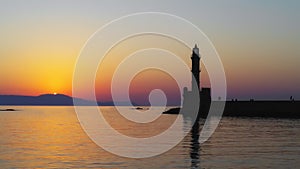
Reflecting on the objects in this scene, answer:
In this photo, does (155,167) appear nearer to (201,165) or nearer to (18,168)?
(201,165)

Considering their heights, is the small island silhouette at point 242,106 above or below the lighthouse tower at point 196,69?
below

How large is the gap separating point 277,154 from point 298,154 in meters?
1.56

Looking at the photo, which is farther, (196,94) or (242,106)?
(242,106)

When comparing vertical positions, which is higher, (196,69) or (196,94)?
(196,69)

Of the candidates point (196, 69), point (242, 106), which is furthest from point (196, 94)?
point (242, 106)

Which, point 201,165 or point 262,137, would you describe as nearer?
point 201,165

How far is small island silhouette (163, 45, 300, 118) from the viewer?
107400mm

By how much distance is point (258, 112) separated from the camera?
112938mm

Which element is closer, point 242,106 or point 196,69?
point 196,69

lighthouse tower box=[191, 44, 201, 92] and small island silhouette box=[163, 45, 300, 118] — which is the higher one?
lighthouse tower box=[191, 44, 201, 92]

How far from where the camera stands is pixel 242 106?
120250mm

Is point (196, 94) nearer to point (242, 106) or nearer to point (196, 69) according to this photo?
point (196, 69)

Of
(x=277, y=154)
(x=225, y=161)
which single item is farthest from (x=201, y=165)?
(x=277, y=154)

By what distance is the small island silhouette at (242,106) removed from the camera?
10740cm
